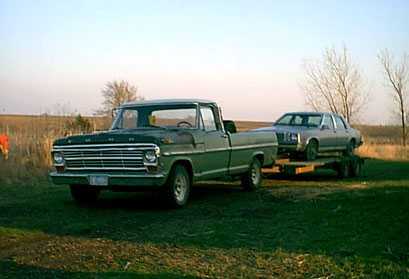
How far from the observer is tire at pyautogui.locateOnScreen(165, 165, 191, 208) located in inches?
396

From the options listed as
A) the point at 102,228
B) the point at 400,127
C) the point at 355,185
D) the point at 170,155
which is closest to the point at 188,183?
the point at 170,155

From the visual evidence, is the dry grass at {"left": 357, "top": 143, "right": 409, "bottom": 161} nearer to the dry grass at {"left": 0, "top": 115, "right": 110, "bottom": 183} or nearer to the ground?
the dry grass at {"left": 0, "top": 115, "right": 110, "bottom": 183}

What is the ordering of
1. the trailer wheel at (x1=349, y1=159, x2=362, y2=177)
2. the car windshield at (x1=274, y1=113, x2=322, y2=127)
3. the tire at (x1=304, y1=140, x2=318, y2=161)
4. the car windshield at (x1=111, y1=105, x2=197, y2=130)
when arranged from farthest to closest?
the trailer wheel at (x1=349, y1=159, x2=362, y2=177) < the car windshield at (x1=274, y1=113, x2=322, y2=127) < the tire at (x1=304, y1=140, x2=318, y2=161) < the car windshield at (x1=111, y1=105, x2=197, y2=130)

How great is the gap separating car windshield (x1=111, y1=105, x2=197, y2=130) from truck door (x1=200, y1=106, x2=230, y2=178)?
0.28 meters

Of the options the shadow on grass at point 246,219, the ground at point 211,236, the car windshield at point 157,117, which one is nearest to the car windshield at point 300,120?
the shadow on grass at point 246,219

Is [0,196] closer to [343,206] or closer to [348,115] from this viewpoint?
[343,206]

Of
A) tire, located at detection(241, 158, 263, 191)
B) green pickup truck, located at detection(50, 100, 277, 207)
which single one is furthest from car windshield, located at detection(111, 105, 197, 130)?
tire, located at detection(241, 158, 263, 191)

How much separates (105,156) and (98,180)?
1.36 feet

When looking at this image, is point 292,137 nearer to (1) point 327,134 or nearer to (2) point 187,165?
(1) point 327,134

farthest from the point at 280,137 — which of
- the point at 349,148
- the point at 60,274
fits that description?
the point at 60,274

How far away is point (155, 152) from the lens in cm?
959

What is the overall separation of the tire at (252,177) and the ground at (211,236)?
76 centimetres

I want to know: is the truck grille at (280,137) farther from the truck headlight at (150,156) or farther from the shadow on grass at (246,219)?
the truck headlight at (150,156)

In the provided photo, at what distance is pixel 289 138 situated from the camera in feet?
52.2
